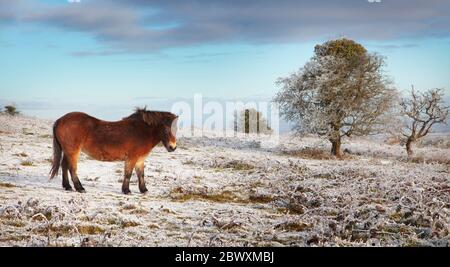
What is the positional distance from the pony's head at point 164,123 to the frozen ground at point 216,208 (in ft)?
5.31

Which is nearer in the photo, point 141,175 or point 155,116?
point 155,116

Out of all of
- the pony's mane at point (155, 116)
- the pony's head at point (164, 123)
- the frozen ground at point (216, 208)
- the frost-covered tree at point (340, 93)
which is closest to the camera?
the frozen ground at point (216, 208)

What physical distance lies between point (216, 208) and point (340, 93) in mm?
21411

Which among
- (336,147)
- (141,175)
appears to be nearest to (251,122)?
(336,147)

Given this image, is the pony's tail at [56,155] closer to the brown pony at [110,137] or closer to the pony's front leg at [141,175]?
the brown pony at [110,137]

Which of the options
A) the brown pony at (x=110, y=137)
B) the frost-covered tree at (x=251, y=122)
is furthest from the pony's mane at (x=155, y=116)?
the frost-covered tree at (x=251, y=122)

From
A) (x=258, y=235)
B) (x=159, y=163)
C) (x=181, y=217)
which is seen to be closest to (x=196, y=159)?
(x=159, y=163)

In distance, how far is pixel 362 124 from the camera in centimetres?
3102

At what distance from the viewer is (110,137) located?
12211 mm

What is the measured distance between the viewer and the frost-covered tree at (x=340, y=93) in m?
Answer: 30.3

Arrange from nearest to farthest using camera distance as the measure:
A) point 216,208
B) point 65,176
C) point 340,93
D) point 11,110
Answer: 1. point 216,208
2. point 65,176
3. point 340,93
4. point 11,110

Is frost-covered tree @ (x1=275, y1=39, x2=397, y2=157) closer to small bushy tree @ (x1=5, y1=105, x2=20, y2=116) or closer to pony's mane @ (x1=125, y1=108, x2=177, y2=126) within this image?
pony's mane @ (x1=125, y1=108, x2=177, y2=126)

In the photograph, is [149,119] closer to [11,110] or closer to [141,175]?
[141,175]

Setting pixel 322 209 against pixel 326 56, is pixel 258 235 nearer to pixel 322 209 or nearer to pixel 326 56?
pixel 322 209
